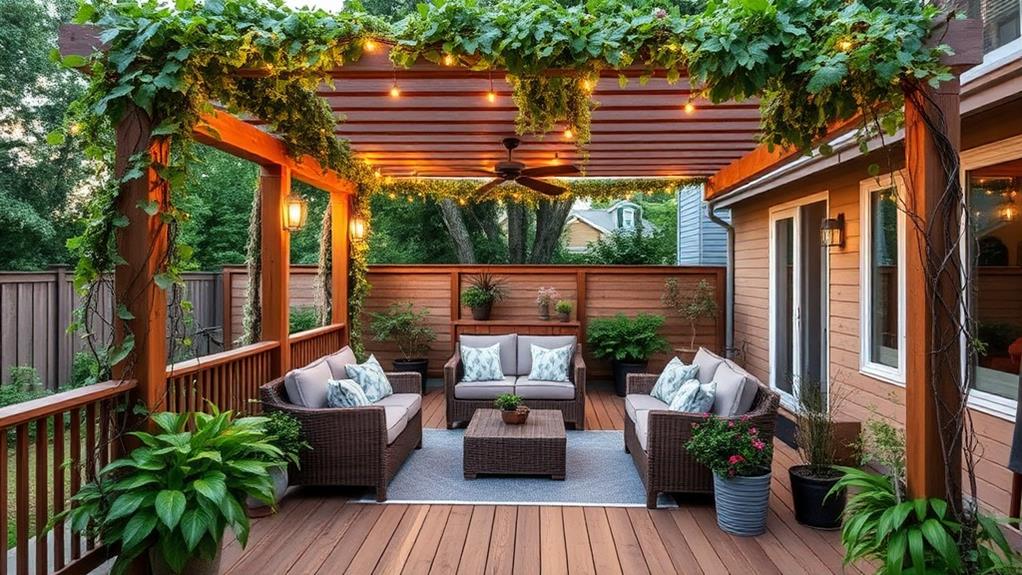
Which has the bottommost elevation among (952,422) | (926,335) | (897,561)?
(897,561)

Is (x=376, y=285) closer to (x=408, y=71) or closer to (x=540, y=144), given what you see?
(x=540, y=144)

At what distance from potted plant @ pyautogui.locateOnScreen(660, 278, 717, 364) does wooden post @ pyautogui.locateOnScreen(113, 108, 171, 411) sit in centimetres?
629

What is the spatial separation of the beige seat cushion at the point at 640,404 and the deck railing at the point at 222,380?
2.85 metres

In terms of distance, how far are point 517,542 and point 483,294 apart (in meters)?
4.70

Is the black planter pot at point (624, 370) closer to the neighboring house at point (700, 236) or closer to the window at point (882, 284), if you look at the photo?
the window at point (882, 284)

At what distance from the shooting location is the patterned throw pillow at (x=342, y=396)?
14.1ft

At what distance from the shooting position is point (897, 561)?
94.9 inches

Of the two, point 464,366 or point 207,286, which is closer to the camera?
point 464,366

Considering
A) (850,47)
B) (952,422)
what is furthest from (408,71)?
(952,422)

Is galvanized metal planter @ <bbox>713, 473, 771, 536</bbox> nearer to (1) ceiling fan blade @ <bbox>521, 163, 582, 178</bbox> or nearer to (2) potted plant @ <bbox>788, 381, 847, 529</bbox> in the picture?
(2) potted plant @ <bbox>788, 381, 847, 529</bbox>

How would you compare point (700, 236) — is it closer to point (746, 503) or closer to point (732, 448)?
point (732, 448)

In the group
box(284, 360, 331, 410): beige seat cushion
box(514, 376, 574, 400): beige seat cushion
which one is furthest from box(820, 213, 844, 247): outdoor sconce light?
box(284, 360, 331, 410): beige seat cushion

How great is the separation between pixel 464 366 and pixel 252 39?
155 inches

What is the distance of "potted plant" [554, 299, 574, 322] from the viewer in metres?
7.75
